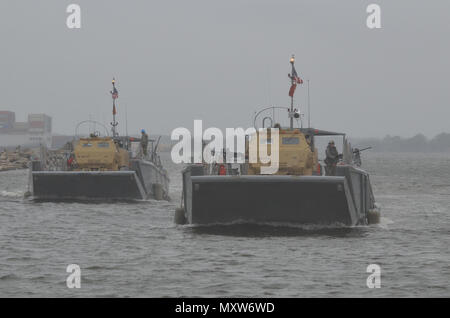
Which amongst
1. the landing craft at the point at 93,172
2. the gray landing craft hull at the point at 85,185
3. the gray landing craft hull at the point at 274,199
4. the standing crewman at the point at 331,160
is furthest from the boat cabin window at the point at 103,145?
the standing crewman at the point at 331,160

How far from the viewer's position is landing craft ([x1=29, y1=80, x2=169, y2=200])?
36562 mm

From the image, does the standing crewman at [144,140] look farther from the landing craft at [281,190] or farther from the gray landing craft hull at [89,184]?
the landing craft at [281,190]

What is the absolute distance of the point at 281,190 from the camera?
925 inches

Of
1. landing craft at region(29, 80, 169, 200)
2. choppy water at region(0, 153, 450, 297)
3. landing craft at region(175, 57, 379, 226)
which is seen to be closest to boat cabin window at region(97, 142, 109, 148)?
landing craft at region(29, 80, 169, 200)

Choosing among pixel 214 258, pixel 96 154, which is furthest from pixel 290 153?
A: pixel 96 154

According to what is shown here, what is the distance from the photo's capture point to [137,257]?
20.5 meters

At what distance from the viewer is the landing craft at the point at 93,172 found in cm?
3656

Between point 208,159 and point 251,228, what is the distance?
3.28 meters

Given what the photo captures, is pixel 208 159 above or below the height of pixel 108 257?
above

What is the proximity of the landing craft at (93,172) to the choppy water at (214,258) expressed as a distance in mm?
5789

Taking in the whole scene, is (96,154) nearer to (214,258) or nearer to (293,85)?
(293,85)

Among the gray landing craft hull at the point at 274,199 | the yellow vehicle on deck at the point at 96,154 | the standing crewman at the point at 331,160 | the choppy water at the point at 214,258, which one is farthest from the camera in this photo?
the yellow vehicle on deck at the point at 96,154
